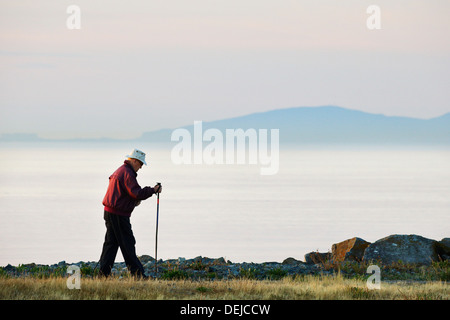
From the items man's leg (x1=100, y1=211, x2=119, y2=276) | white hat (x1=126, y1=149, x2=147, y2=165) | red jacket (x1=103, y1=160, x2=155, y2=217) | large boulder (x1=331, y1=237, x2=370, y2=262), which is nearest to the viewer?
red jacket (x1=103, y1=160, x2=155, y2=217)

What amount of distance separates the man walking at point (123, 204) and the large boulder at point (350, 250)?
5347 millimetres

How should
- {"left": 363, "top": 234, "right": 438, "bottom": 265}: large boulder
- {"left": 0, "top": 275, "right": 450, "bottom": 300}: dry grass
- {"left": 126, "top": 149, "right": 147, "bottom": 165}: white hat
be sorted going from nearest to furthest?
{"left": 0, "top": 275, "right": 450, "bottom": 300}: dry grass < {"left": 126, "top": 149, "right": 147, "bottom": 165}: white hat < {"left": 363, "top": 234, "right": 438, "bottom": 265}: large boulder

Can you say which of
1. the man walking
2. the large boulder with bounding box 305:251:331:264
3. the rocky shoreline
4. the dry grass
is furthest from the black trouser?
the large boulder with bounding box 305:251:331:264

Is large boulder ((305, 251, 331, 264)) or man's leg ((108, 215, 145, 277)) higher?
man's leg ((108, 215, 145, 277))

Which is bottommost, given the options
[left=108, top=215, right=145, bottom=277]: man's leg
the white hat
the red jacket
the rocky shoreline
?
the rocky shoreline

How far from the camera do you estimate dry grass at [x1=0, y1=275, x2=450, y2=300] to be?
12.1m

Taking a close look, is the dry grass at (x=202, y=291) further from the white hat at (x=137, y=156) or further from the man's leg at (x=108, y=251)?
the white hat at (x=137, y=156)

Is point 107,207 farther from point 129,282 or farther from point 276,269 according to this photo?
point 276,269

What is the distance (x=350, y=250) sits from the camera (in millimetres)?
18359

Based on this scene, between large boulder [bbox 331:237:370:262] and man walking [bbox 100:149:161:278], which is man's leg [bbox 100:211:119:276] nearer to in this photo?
man walking [bbox 100:149:161:278]

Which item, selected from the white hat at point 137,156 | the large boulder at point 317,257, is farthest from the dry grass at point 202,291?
the large boulder at point 317,257

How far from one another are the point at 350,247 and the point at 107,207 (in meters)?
6.45

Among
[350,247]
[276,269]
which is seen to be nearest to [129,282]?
[276,269]
